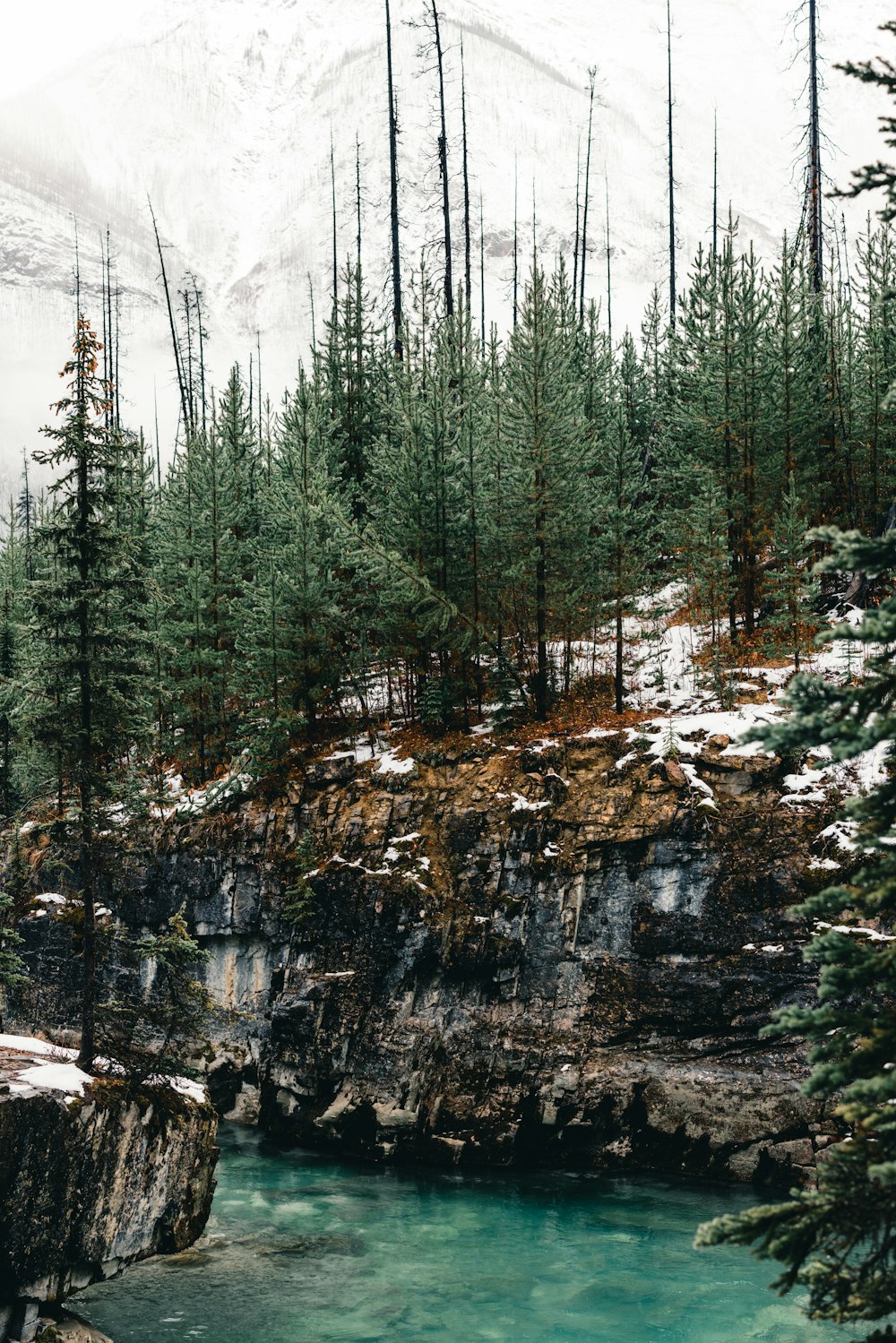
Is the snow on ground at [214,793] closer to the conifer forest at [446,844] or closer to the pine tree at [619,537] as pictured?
the conifer forest at [446,844]

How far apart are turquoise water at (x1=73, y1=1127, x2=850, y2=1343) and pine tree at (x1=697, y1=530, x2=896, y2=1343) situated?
988 centimetres

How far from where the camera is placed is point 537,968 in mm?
23594

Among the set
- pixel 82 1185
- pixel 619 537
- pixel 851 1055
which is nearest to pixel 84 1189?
pixel 82 1185

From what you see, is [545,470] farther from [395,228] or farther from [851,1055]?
[851,1055]

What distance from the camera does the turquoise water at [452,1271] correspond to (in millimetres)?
16328

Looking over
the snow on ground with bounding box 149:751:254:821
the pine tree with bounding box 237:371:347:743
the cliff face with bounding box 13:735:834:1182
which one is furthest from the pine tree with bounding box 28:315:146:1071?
the snow on ground with bounding box 149:751:254:821

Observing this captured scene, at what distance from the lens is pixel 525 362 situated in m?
26.4

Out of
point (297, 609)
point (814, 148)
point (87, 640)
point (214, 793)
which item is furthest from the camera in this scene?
point (814, 148)

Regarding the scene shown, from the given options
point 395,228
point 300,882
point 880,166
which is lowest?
point 300,882

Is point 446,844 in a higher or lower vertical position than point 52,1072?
higher

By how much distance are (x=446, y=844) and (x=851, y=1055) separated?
57.6 ft

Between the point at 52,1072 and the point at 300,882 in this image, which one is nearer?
the point at 52,1072

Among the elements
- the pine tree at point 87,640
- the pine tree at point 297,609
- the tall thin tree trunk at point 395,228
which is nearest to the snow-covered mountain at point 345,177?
the tall thin tree trunk at point 395,228

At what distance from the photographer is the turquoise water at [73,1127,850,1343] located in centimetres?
1633
